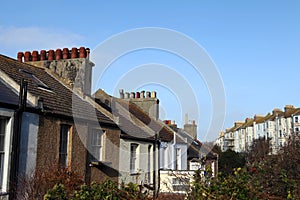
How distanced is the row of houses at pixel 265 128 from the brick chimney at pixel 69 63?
4939 cm

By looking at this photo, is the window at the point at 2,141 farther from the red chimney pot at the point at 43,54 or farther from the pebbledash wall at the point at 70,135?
the red chimney pot at the point at 43,54

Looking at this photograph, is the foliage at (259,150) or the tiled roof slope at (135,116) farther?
the foliage at (259,150)

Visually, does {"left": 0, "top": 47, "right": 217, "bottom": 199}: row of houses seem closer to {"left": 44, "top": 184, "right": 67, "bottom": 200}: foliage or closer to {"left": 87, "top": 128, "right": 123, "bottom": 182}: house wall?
{"left": 87, "top": 128, "right": 123, "bottom": 182}: house wall

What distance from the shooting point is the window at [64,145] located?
1343cm

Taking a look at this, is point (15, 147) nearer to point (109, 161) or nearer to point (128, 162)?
point (109, 161)

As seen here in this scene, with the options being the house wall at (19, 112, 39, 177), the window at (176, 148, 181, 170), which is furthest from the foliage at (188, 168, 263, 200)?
the window at (176, 148, 181, 170)

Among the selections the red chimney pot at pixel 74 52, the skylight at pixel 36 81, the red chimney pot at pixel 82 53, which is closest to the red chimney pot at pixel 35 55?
the red chimney pot at pixel 74 52

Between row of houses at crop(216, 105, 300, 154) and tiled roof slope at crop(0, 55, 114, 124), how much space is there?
5115cm

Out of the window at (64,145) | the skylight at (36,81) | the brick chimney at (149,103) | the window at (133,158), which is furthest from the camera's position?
the brick chimney at (149,103)

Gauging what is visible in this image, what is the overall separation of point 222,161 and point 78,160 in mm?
34367

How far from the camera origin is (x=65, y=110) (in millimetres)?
14117

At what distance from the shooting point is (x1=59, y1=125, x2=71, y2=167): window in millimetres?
13430

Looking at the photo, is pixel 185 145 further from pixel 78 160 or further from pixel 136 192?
pixel 136 192

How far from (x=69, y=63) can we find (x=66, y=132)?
6.81 m
